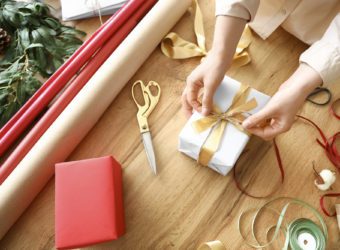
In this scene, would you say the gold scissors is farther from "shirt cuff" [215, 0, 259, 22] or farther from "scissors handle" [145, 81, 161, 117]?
"shirt cuff" [215, 0, 259, 22]

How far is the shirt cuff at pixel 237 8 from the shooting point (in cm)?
49

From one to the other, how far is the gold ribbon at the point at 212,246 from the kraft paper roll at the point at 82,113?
27cm

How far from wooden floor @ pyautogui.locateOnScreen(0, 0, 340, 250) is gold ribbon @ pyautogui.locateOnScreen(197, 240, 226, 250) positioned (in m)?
0.01

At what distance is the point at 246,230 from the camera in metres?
0.51

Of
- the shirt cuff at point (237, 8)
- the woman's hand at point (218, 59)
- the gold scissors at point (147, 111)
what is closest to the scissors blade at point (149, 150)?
the gold scissors at point (147, 111)

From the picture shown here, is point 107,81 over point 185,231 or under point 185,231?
over

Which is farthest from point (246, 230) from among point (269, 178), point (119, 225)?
point (119, 225)

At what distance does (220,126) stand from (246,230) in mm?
167

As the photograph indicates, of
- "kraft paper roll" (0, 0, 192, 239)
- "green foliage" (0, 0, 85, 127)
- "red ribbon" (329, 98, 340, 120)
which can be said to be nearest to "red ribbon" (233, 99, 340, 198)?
"red ribbon" (329, 98, 340, 120)

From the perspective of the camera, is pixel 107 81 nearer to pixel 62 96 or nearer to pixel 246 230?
pixel 62 96

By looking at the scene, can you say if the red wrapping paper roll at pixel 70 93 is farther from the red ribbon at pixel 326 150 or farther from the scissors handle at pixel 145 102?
the red ribbon at pixel 326 150

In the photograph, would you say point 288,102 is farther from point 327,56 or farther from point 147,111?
point 147,111

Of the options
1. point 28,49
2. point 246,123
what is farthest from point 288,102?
point 28,49

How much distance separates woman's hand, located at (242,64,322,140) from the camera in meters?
0.47
